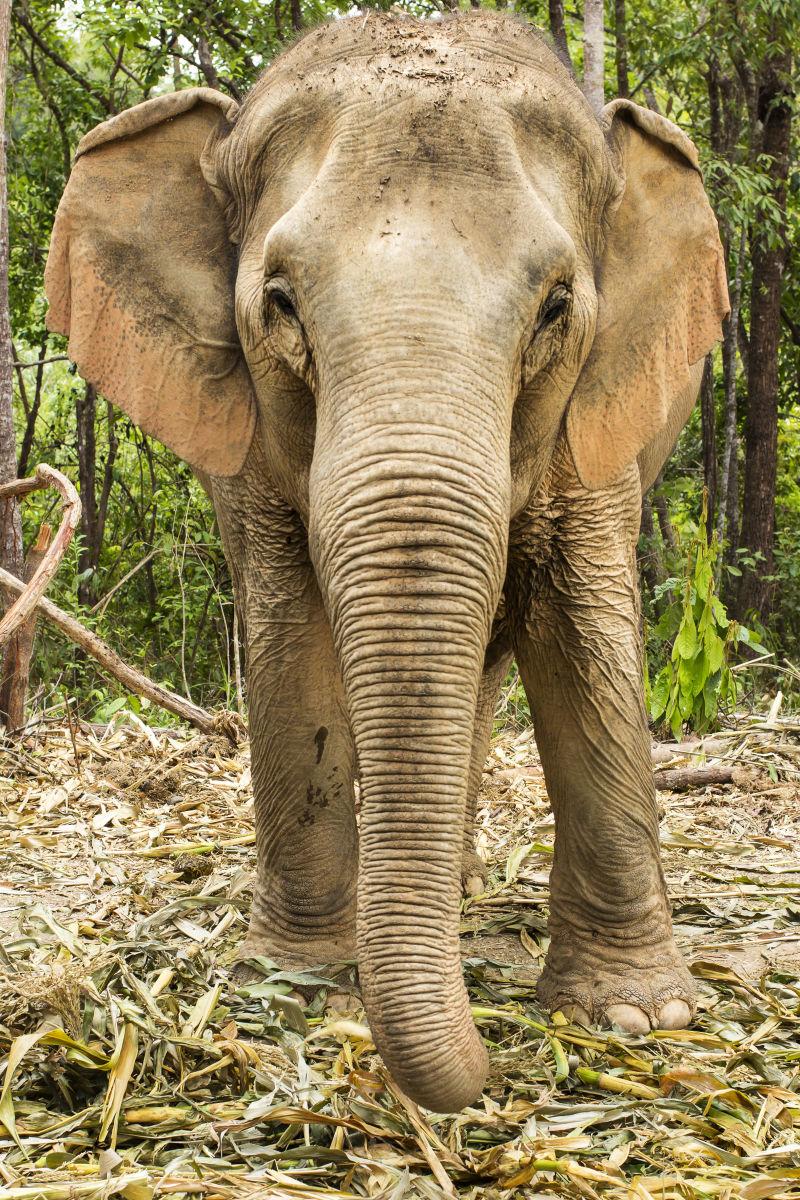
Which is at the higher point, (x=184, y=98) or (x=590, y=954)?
(x=184, y=98)

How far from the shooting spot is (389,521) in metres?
2.98

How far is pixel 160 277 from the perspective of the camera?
4.20 m

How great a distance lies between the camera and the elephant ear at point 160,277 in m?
4.14

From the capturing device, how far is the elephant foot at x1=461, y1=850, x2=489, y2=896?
5418mm

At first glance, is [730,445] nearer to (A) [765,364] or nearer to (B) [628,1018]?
(A) [765,364]

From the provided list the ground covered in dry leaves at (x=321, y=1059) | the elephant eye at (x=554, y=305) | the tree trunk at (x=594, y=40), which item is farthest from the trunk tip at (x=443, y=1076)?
the tree trunk at (x=594, y=40)

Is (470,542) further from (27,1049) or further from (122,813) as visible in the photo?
(122,813)

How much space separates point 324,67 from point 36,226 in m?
10.9

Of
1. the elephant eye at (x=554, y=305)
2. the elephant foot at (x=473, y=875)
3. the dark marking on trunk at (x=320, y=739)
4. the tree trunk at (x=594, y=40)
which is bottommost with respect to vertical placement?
the elephant foot at (x=473, y=875)

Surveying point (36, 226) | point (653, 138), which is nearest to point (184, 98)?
point (653, 138)

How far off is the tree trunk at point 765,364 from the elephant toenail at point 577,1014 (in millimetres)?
9116

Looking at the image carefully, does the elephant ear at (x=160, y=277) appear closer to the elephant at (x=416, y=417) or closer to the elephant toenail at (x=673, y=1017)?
the elephant at (x=416, y=417)

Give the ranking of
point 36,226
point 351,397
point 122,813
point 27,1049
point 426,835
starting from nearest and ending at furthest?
1. point 426,835
2. point 351,397
3. point 27,1049
4. point 122,813
5. point 36,226

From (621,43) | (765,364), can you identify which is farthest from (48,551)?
(765,364)
